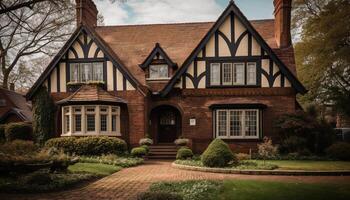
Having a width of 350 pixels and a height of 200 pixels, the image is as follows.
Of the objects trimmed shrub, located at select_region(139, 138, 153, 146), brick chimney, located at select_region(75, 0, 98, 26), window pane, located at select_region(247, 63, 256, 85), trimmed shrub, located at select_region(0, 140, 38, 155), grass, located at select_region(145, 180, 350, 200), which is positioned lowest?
grass, located at select_region(145, 180, 350, 200)

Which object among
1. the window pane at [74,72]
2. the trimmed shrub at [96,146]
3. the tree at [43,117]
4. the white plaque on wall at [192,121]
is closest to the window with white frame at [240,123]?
the white plaque on wall at [192,121]

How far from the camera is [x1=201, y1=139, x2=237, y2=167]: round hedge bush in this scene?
1562 centimetres

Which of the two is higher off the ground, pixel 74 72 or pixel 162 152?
pixel 74 72

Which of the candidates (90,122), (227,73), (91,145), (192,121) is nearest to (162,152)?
(192,121)

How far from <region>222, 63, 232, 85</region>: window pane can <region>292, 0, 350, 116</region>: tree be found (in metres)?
9.34

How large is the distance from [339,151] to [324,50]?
13.2m

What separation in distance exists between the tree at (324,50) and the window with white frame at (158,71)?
13.3m

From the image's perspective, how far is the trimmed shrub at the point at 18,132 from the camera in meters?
24.2

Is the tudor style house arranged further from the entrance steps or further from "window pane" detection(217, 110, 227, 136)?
the entrance steps

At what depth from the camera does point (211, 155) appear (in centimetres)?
1574

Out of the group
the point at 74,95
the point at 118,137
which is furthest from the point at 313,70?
the point at 74,95

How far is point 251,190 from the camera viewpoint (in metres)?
10.0

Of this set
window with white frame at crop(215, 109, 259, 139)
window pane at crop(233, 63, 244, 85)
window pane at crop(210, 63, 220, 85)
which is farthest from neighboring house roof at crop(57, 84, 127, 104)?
window pane at crop(233, 63, 244, 85)

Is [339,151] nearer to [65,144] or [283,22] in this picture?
[283,22]
